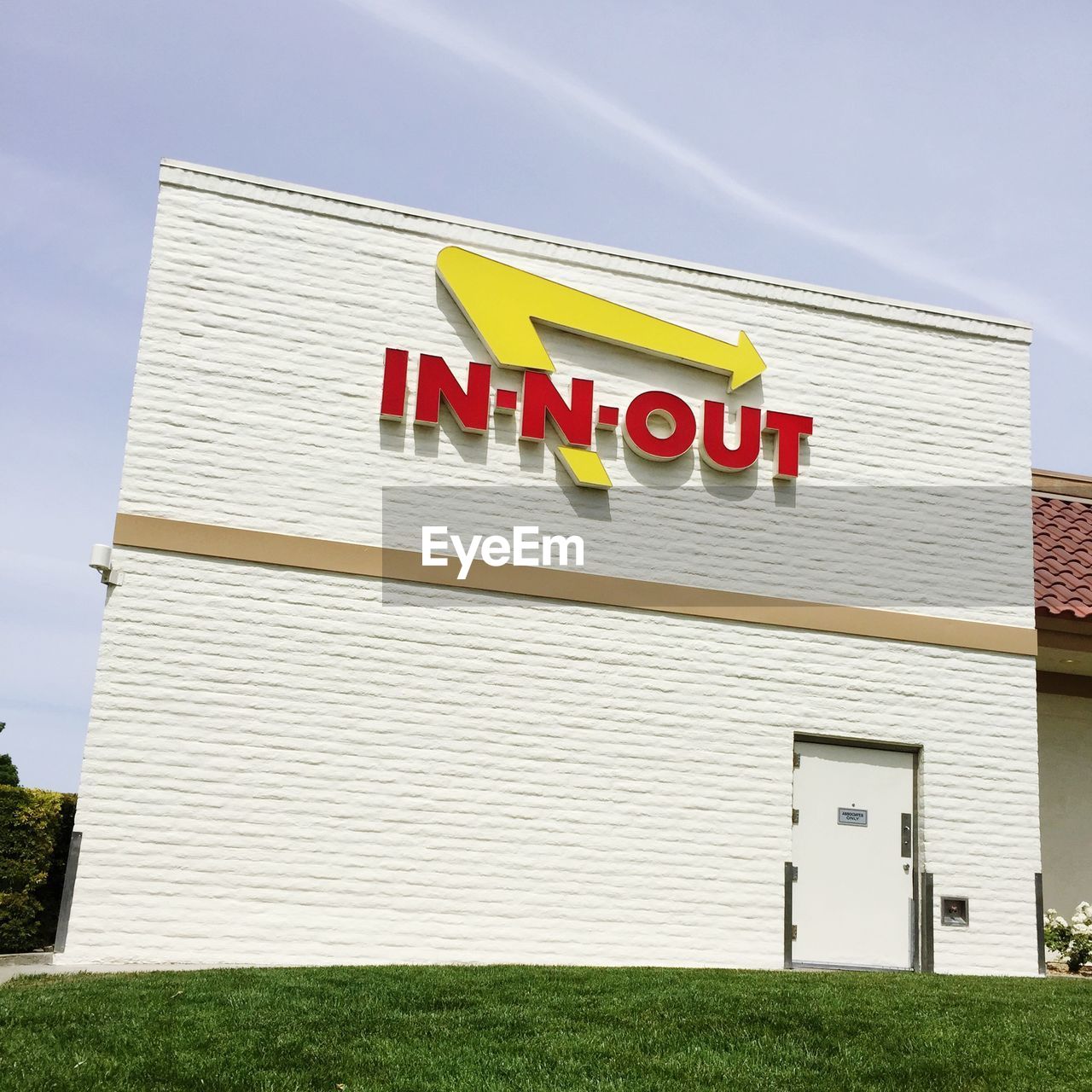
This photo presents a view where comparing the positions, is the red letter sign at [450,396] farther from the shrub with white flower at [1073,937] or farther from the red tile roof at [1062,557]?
the shrub with white flower at [1073,937]

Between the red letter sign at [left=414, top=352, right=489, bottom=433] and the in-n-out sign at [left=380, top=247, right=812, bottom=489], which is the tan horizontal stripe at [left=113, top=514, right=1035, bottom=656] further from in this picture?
the red letter sign at [left=414, top=352, right=489, bottom=433]

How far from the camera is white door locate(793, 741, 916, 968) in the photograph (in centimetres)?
1347

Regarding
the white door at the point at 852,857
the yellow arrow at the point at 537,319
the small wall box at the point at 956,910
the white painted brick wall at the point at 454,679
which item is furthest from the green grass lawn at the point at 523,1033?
the yellow arrow at the point at 537,319

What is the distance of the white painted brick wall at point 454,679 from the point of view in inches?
483

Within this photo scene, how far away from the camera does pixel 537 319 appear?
1395cm

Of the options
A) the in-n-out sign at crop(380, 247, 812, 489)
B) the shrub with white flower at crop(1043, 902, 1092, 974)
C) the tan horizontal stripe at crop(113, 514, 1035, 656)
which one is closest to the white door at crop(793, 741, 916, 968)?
the tan horizontal stripe at crop(113, 514, 1035, 656)

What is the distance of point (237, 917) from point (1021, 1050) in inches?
270

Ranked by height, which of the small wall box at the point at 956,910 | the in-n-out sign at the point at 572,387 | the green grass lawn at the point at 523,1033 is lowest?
the green grass lawn at the point at 523,1033

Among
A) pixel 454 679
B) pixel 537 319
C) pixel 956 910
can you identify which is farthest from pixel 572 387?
pixel 956 910

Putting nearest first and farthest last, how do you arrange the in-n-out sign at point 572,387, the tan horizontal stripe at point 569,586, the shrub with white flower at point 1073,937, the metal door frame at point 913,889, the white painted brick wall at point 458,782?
the white painted brick wall at point 458,782, the tan horizontal stripe at point 569,586, the metal door frame at point 913,889, the in-n-out sign at point 572,387, the shrub with white flower at point 1073,937

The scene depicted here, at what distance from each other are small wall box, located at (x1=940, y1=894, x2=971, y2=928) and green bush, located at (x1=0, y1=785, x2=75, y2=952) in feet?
29.6

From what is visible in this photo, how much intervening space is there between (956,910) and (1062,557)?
4.72 metres

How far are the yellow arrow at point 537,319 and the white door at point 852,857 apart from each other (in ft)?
14.4

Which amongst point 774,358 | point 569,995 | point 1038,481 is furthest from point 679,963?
point 1038,481
